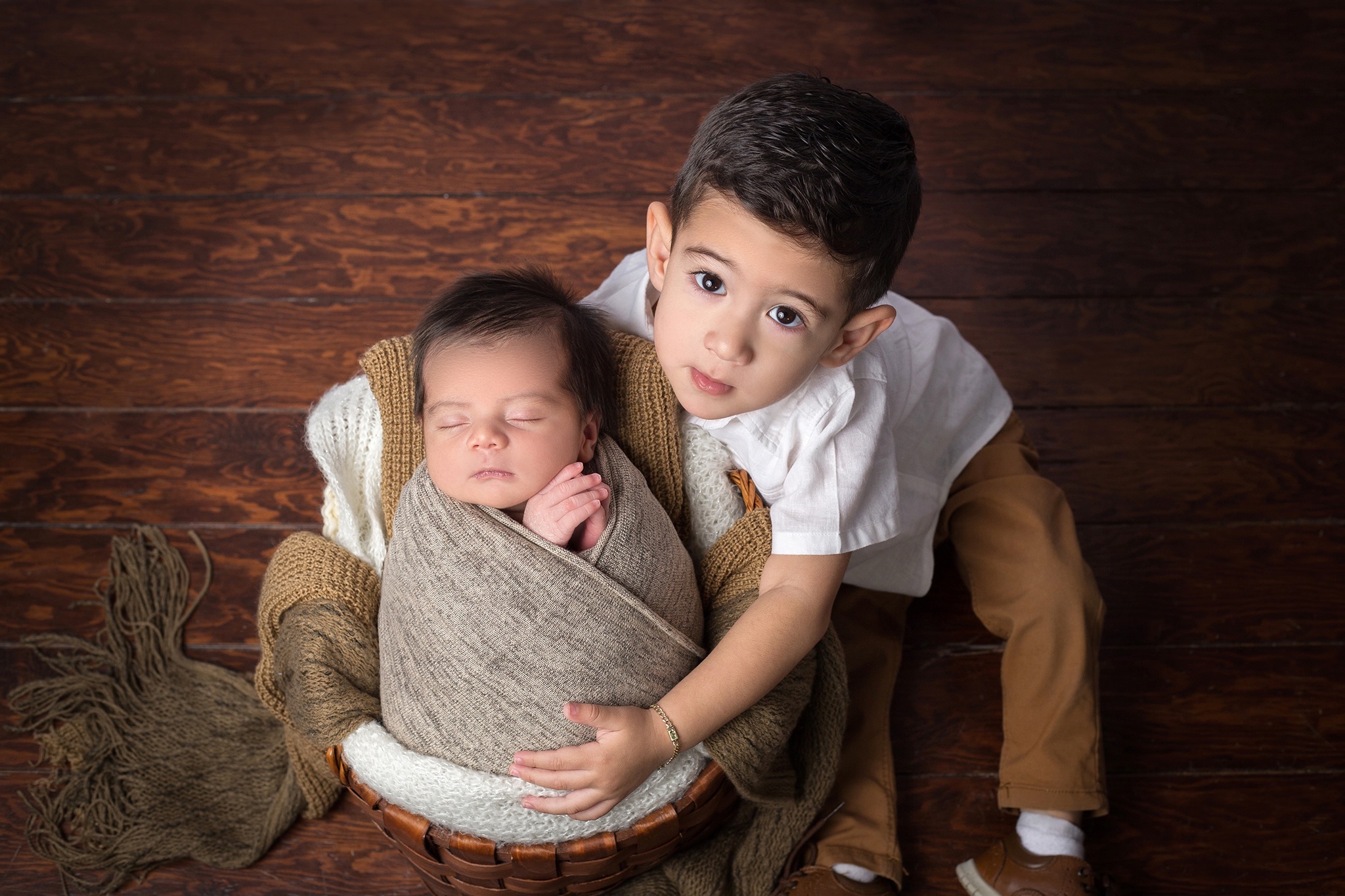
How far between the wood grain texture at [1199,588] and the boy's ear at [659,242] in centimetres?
62

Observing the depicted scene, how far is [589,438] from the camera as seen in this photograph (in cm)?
107

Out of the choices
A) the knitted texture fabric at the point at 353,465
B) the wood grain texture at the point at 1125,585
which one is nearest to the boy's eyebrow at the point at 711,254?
the knitted texture fabric at the point at 353,465

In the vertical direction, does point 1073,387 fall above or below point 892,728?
above

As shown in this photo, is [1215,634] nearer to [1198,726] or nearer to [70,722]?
[1198,726]

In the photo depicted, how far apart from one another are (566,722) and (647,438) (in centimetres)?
32

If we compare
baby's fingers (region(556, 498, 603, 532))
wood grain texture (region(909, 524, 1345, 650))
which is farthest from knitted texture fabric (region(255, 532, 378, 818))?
wood grain texture (region(909, 524, 1345, 650))

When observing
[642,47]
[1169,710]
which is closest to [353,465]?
[642,47]

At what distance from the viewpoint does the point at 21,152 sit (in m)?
1.63

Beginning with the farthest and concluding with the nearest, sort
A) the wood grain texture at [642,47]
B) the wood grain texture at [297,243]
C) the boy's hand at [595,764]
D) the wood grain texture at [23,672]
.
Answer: the wood grain texture at [642,47] < the wood grain texture at [297,243] < the wood grain texture at [23,672] < the boy's hand at [595,764]

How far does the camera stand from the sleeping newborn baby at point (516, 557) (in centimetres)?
94

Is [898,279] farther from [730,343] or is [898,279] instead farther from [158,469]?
[158,469]

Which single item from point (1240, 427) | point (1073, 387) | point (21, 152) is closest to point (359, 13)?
point (21, 152)

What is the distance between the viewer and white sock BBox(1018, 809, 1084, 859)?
1.14 m

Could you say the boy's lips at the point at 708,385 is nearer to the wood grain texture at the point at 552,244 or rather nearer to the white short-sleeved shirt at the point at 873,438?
the white short-sleeved shirt at the point at 873,438
